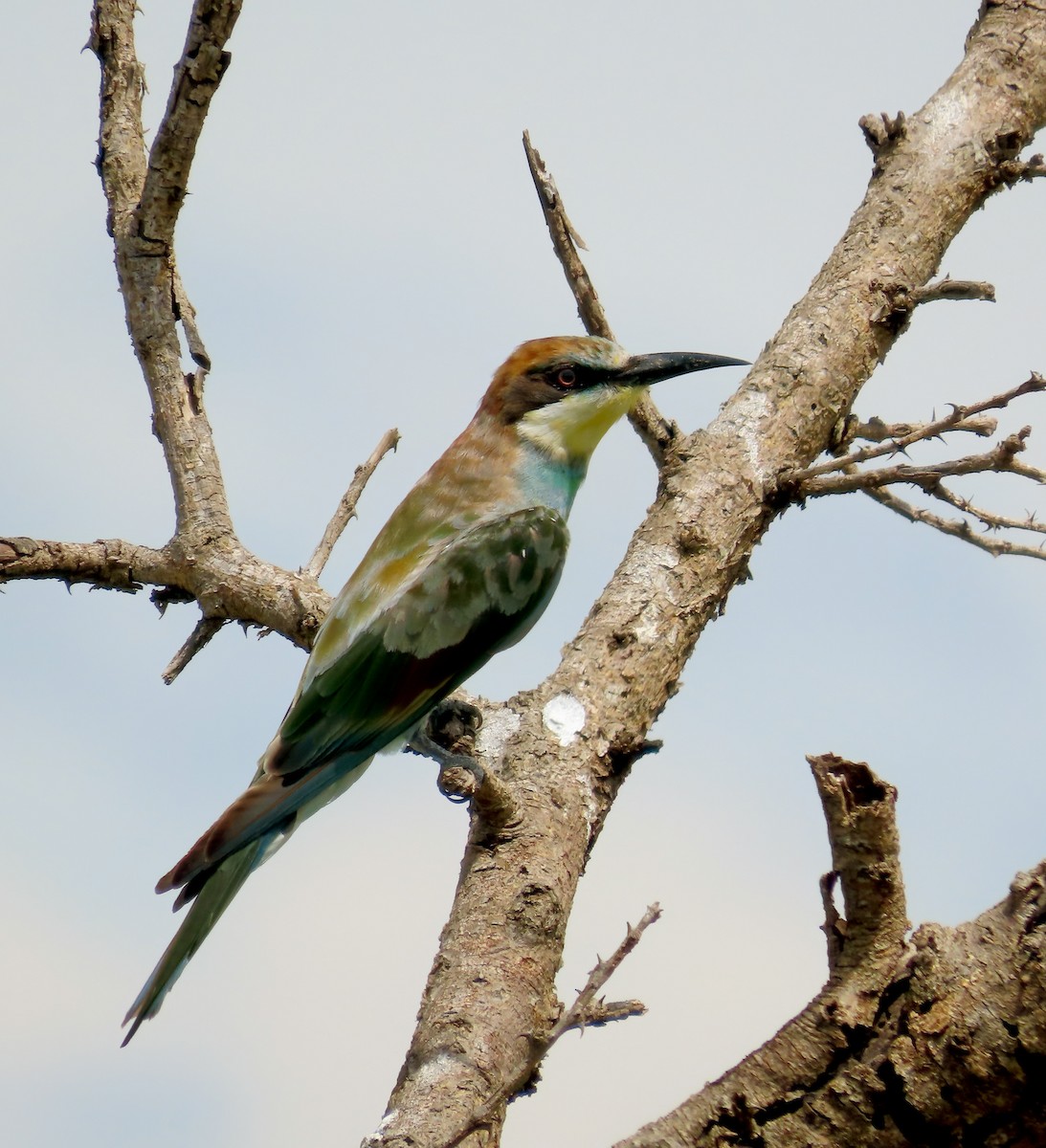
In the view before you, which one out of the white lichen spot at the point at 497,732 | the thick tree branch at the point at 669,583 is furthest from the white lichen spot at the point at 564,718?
the white lichen spot at the point at 497,732

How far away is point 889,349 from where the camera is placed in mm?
4465

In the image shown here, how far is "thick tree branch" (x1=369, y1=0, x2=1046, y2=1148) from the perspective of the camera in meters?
2.91

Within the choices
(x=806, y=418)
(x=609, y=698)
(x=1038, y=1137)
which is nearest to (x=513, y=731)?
(x=609, y=698)

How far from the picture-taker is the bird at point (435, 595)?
3.72m

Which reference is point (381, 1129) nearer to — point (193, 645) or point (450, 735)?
point (450, 735)

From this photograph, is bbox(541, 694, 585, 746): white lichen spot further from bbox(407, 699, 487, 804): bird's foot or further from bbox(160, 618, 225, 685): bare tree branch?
bbox(160, 618, 225, 685): bare tree branch

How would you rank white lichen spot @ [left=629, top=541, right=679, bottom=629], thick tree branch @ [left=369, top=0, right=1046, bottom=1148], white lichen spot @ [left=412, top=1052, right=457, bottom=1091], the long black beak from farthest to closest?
1. the long black beak
2. white lichen spot @ [left=629, top=541, right=679, bottom=629]
3. thick tree branch @ [left=369, top=0, right=1046, bottom=1148]
4. white lichen spot @ [left=412, top=1052, right=457, bottom=1091]

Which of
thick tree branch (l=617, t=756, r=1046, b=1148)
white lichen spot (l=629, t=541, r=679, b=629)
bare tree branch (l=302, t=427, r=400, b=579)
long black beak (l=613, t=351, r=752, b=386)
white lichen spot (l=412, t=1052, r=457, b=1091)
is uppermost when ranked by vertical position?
long black beak (l=613, t=351, r=752, b=386)

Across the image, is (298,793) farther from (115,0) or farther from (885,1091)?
(115,0)

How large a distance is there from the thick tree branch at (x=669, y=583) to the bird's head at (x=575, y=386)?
1.59 ft

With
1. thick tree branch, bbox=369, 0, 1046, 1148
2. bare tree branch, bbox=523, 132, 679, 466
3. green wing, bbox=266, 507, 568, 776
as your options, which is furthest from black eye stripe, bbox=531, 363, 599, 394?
thick tree branch, bbox=369, 0, 1046, 1148

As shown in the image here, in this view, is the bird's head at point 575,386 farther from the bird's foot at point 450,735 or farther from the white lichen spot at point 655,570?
the bird's foot at point 450,735

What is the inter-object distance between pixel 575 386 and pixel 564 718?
1633 millimetres

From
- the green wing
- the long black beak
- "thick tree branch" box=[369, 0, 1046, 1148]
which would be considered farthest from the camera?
the long black beak
